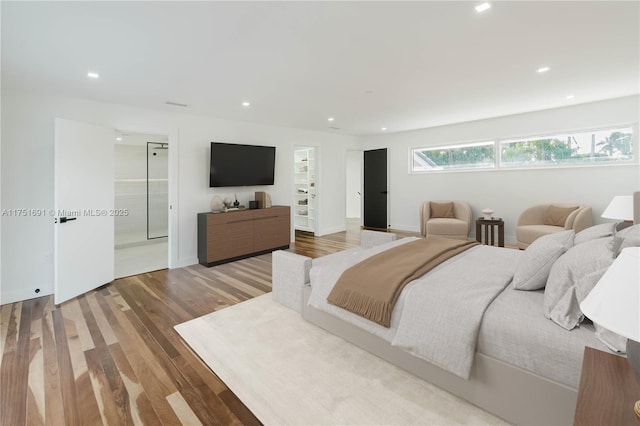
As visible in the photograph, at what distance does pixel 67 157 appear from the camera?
326 centimetres

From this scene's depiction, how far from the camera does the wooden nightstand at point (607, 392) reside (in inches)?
31.3

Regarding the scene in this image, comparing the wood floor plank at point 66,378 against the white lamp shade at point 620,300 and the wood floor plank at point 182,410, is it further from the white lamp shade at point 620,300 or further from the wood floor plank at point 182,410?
the white lamp shade at point 620,300

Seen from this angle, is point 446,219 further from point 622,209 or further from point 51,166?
point 51,166

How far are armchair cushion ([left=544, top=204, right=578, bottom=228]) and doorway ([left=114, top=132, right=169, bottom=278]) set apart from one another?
6.85m

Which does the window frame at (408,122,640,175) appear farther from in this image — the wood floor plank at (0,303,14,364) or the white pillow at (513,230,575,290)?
the wood floor plank at (0,303,14,364)

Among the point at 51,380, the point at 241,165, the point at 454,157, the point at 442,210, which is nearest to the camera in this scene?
the point at 51,380

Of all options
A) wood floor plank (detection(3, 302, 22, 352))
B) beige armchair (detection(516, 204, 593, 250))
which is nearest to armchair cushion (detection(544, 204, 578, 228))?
beige armchair (detection(516, 204, 593, 250))

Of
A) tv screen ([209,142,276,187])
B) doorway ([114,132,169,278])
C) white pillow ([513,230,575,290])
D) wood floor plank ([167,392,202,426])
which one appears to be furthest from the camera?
doorway ([114,132,169,278])

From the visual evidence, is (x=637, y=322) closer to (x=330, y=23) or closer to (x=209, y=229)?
(x=330, y=23)

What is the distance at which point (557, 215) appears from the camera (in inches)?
189

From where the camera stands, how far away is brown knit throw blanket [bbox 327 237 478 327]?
6.34 ft

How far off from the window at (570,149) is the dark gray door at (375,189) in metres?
2.66

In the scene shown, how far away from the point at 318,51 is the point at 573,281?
2.45m

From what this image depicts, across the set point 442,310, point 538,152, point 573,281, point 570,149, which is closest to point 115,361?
point 442,310
